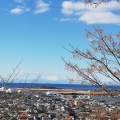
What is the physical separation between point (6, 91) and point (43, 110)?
12.0 metres

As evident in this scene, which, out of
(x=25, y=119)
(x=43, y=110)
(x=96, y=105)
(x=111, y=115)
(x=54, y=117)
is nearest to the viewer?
(x=111, y=115)

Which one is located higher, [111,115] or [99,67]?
[99,67]

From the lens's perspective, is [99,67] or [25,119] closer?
[99,67]

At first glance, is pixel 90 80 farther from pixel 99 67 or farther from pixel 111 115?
pixel 111 115

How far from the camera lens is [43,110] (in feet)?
82.3

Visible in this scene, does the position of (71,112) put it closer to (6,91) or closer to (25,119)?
(25,119)

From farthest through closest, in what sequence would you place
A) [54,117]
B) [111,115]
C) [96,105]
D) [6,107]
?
[54,117]
[96,105]
[111,115]
[6,107]

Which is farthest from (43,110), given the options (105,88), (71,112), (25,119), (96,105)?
(105,88)

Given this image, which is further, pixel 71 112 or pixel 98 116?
pixel 71 112

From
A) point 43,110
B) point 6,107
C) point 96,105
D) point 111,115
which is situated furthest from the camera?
point 43,110

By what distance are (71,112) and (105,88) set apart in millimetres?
10930

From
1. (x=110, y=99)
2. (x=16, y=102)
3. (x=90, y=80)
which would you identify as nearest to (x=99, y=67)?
(x=90, y=80)

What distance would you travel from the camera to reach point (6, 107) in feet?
41.8

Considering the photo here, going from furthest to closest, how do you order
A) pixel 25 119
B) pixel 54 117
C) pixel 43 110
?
pixel 43 110 → pixel 54 117 → pixel 25 119
